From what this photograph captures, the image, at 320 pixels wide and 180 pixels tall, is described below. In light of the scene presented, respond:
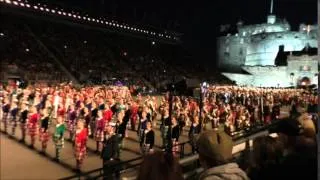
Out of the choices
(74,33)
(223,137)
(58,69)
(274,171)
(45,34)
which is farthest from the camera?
(74,33)

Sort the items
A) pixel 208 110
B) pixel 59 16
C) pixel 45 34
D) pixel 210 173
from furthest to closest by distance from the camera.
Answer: pixel 45 34
pixel 59 16
pixel 208 110
pixel 210 173

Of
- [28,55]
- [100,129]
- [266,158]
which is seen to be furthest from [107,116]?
[28,55]

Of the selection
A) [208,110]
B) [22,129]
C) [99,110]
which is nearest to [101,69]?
[208,110]

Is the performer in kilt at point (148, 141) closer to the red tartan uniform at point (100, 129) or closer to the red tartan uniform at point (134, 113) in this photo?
the red tartan uniform at point (100, 129)

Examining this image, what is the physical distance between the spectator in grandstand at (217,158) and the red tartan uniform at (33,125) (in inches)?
386

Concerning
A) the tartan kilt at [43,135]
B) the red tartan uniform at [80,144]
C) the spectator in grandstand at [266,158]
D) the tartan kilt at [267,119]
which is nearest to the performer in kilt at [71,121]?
the tartan kilt at [43,135]

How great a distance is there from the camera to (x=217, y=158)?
8.18 feet

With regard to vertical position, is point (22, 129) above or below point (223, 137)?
below

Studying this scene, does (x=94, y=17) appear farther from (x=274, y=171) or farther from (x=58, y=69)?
(x=274, y=171)

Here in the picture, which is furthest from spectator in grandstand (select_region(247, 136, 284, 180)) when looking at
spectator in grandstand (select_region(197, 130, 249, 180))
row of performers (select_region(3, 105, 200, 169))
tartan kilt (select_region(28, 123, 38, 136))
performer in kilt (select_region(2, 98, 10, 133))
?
performer in kilt (select_region(2, 98, 10, 133))

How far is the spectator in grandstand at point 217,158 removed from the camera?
240cm

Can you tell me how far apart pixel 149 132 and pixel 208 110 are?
6997 millimetres

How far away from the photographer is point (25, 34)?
3042cm

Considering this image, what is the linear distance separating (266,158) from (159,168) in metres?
1.67
